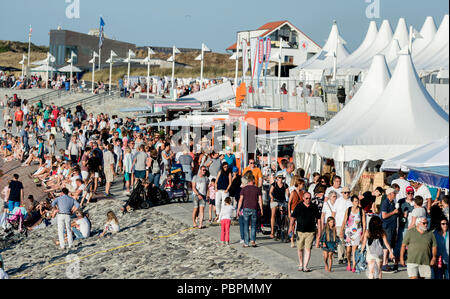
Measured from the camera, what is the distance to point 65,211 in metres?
16.7

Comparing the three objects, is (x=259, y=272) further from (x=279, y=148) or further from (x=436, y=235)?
(x=279, y=148)

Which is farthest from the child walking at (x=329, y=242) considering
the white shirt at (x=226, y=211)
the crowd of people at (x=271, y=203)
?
the white shirt at (x=226, y=211)

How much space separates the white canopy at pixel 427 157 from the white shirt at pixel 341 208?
3.25 ft

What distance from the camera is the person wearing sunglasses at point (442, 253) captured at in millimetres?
10281


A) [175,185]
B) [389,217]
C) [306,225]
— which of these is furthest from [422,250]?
[175,185]

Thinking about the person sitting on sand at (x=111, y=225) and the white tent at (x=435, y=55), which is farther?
the white tent at (x=435, y=55)

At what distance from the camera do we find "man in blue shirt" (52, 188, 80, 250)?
1655 cm

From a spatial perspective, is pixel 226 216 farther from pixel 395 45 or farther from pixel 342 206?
pixel 395 45

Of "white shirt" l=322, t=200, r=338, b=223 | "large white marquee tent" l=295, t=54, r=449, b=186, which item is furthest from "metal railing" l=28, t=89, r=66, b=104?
"white shirt" l=322, t=200, r=338, b=223

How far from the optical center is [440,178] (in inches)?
464

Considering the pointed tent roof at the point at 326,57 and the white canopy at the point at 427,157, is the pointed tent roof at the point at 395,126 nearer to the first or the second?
the white canopy at the point at 427,157

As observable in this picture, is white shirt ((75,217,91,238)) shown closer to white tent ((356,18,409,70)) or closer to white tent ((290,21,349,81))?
white tent ((356,18,409,70))

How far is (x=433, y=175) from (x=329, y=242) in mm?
1988

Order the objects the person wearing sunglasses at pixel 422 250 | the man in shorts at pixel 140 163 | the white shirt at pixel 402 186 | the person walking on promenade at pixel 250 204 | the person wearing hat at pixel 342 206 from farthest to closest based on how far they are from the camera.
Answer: the man in shorts at pixel 140 163, the person walking on promenade at pixel 250 204, the white shirt at pixel 402 186, the person wearing hat at pixel 342 206, the person wearing sunglasses at pixel 422 250
